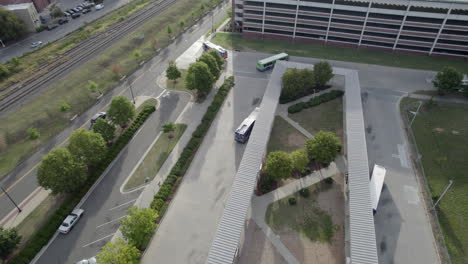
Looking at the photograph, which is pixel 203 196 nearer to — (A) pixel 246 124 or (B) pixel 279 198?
(B) pixel 279 198

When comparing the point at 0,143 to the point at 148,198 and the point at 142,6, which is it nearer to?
the point at 148,198

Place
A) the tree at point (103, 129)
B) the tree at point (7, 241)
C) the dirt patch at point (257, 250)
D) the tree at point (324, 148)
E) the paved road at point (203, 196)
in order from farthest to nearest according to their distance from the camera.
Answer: the tree at point (103, 129)
the tree at point (324, 148)
the paved road at point (203, 196)
the dirt patch at point (257, 250)
the tree at point (7, 241)

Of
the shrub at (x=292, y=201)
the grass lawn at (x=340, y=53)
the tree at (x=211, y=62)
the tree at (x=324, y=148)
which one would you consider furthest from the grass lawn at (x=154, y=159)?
the grass lawn at (x=340, y=53)

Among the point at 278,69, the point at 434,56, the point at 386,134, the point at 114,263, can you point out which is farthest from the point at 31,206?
the point at 434,56

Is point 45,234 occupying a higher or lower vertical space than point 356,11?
lower

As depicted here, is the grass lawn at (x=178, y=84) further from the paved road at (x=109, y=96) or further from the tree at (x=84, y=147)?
the tree at (x=84, y=147)

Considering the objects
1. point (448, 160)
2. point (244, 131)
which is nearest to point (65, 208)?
point (244, 131)
